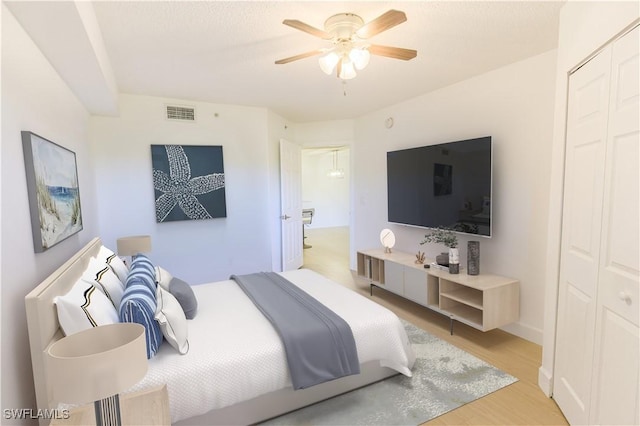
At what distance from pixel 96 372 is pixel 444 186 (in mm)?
3232

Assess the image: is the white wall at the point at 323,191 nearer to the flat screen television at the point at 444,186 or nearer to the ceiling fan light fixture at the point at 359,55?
the flat screen television at the point at 444,186

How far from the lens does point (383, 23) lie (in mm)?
1743

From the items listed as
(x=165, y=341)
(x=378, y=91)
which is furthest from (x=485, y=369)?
(x=378, y=91)

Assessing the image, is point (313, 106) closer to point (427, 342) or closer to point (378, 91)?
point (378, 91)

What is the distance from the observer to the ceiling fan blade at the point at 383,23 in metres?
1.62

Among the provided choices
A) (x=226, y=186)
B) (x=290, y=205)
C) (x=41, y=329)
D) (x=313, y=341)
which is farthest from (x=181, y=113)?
(x=313, y=341)

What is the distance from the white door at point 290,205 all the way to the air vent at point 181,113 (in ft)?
4.03

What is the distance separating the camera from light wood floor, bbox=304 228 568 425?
76.7 inches

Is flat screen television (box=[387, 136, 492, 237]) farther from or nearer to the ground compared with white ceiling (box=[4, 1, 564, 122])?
nearer to the ground

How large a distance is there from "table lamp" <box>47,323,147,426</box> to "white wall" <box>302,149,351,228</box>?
9.36m

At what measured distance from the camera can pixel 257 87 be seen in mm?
3490

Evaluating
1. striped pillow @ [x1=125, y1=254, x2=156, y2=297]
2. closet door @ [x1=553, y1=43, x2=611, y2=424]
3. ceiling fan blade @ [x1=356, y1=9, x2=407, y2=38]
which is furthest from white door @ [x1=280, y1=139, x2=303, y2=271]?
closet door @ [x1=553, y1=43, x2=611, y2=424]

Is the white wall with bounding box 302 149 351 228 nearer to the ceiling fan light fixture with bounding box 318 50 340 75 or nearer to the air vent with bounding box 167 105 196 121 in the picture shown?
the air vent with bounding box 167 105 196 121

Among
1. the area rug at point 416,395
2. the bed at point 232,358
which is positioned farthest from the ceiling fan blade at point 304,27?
the area rug at point 416,395
